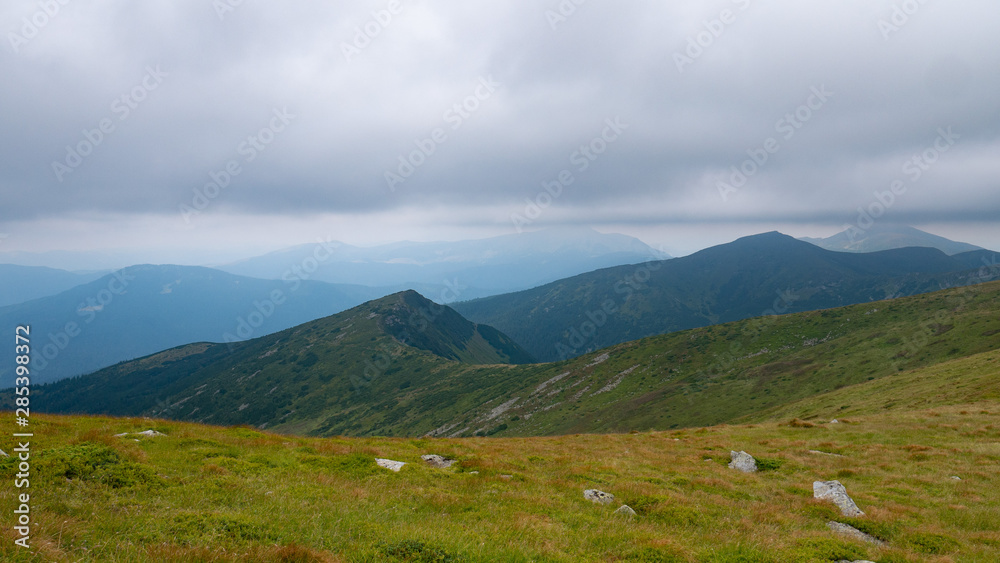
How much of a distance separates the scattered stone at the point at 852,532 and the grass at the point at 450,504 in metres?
0.37

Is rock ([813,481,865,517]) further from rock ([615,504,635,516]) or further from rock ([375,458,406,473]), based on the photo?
rock ([375,458,406,473])

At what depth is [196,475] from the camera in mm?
13234

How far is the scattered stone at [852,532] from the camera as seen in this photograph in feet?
41.7

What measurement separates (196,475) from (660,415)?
274ft

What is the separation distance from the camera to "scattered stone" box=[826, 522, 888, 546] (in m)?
12.7

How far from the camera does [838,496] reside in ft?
51.8

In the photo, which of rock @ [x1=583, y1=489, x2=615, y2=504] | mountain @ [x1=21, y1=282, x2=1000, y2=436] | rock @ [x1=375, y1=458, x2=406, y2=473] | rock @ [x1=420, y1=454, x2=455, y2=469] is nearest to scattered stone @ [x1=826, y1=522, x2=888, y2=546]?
rock @ [x1=583, y1=489, x2=615, y2=504]

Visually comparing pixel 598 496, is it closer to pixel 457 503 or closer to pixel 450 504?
pixel 457 503

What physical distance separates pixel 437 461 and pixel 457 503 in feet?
25.4

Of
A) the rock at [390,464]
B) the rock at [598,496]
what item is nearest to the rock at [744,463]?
the rock at [598,496]

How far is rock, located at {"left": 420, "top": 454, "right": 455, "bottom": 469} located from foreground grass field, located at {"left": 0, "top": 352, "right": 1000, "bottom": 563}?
439mm

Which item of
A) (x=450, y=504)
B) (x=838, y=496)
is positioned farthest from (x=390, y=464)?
(x=838, y=496)

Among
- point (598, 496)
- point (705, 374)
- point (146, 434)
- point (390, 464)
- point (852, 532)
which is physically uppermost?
point (146, 434)

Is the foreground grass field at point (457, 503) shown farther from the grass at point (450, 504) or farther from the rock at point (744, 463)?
the rock at point (744, 463)
